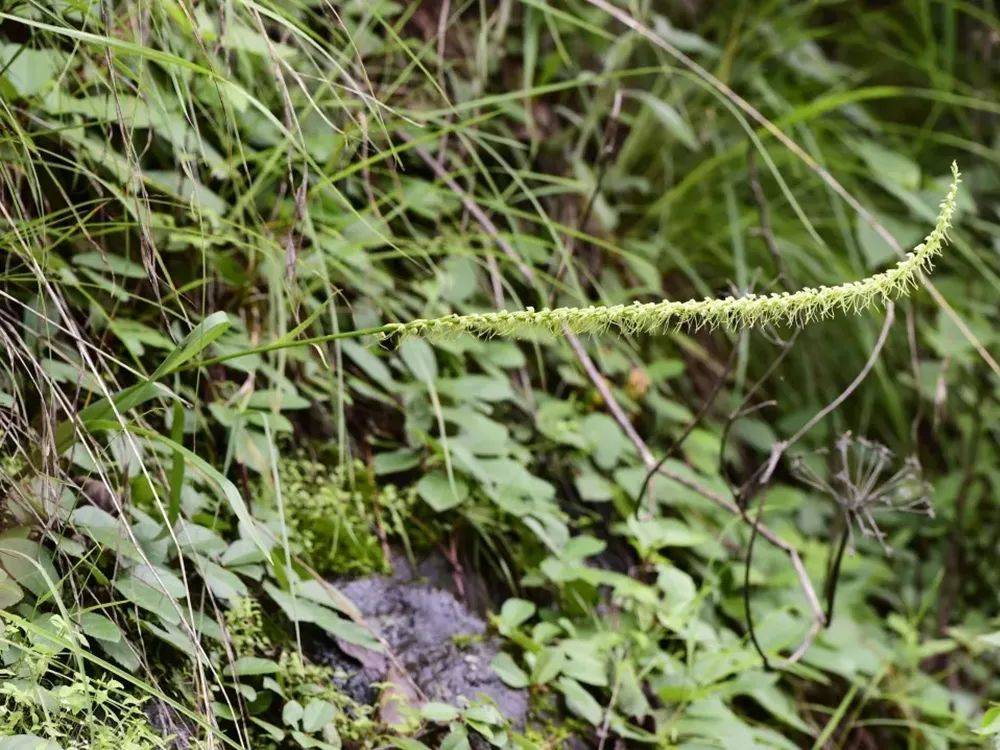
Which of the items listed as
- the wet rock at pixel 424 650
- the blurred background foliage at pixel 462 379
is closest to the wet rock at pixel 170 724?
the blurred background foliage at pixel 462 379

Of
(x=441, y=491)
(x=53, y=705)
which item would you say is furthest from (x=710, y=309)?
(x=441, y=491)

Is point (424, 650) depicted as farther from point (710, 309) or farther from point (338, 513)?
point (710, 309)

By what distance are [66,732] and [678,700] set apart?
76 centimetres

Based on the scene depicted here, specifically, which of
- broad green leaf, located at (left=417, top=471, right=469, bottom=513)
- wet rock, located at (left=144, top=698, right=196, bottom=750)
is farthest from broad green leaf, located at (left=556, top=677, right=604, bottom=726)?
wet rock, located at (left=144, top=698, right=196, bottom=750)

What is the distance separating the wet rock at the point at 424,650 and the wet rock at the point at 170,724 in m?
0.21

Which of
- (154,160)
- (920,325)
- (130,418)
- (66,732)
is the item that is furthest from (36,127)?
(920,325)

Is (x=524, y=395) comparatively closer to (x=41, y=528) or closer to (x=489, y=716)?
(x=489, y=716)

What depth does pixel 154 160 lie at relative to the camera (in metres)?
1.52

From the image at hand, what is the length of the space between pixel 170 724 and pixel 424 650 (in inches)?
14.3

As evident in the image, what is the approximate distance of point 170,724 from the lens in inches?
40.0

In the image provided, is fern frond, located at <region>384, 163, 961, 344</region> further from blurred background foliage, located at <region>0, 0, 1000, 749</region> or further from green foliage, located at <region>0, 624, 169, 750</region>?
green foliage, located at <region>0, 624, 169, 750</region>

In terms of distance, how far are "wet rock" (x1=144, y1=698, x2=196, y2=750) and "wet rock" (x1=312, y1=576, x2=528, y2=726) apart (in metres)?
0.21

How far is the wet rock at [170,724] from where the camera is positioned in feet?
3.29

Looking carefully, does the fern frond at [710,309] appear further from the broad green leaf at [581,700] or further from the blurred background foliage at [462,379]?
the broad green leaf at [581,700]
